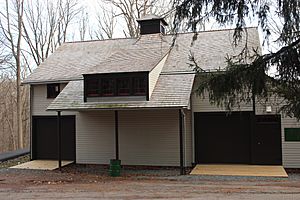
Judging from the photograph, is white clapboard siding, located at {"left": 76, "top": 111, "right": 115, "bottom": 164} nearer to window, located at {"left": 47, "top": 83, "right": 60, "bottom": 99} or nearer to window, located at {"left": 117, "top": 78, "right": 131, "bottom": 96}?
window, located at {"left": 47, "top": 83, "right": 60, "bottom": 99}

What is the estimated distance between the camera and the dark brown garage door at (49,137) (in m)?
18.5

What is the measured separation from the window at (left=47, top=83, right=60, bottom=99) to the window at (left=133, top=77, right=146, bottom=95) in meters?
5.45

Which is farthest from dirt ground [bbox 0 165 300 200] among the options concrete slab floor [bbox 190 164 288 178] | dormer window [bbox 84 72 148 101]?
dormer window [bbox 84 72 148 101]

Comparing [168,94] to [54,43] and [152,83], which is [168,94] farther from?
[54,43]

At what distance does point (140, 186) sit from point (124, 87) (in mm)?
4764

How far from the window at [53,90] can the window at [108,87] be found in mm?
4251

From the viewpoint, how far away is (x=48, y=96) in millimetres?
18781

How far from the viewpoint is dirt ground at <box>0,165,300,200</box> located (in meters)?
10.2

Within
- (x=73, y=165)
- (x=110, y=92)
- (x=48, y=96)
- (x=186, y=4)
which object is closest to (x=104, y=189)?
(x=110, y=92)

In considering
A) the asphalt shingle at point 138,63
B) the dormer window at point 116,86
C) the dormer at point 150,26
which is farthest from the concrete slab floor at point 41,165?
the dormer at point 150,26

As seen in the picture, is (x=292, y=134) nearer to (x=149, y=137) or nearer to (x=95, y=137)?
(x=149, y=137)

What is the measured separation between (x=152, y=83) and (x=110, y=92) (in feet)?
5.97

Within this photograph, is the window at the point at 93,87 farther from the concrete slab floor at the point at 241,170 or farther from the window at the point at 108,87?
the concrete slab floor at the point at 241,170

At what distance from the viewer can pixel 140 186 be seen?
466 inches
